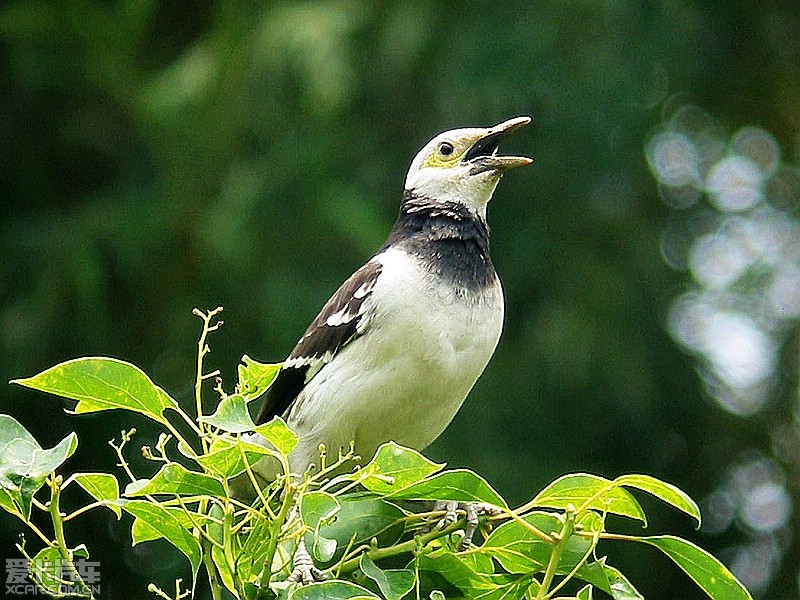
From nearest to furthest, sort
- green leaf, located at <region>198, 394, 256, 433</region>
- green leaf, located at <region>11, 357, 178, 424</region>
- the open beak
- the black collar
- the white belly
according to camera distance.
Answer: green leaf, located at <region>198, 394, 256, 433</region>, green leaf, located at <region>11, 357, 178, 424</region>, the white belly, the black collar, the open beak

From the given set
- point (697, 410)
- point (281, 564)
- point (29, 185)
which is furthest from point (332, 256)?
point (281, 564)

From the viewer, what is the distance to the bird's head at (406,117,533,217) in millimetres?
2998

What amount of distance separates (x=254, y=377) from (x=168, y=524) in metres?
0.23

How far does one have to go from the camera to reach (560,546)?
1.63 meters

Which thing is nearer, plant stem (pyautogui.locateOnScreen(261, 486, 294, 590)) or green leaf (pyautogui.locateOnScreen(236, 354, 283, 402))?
plant stem (pyautogui.locateOnScreen(261, 486, 294, 590))

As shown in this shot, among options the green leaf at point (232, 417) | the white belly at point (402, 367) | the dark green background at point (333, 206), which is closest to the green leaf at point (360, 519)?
the green leaf at point (232, 417)

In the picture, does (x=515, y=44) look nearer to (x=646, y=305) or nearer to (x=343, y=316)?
(x=646, y=305)

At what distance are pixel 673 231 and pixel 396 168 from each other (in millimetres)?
1678

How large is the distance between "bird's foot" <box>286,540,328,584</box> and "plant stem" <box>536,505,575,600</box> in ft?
1.09

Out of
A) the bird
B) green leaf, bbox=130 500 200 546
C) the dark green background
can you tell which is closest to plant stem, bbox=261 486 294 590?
green leaf, bbox=130 500 200 546

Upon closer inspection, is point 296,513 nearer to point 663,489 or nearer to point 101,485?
point 101,485

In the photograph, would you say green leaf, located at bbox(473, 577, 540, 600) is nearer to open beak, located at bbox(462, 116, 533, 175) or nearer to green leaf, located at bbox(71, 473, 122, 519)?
green leaf, located at bbox(71, 473, 122, 519)

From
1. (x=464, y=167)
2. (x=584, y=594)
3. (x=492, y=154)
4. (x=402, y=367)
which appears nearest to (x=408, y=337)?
(x=402, y=367)

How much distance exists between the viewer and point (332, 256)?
5781mm
